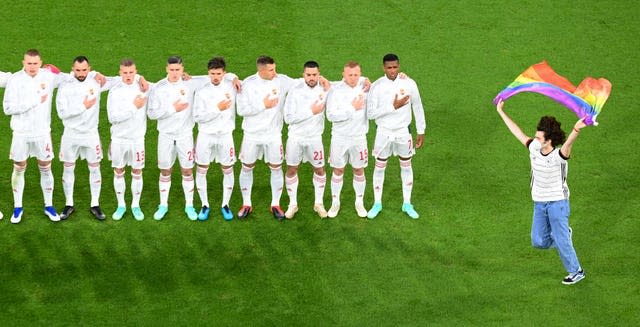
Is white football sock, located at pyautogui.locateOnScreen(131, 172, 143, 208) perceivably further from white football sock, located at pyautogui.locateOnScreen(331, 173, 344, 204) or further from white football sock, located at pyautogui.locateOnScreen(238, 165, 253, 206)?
white football sock, located at pyautogui.locateOnScreen(331, 173, 344, 204)

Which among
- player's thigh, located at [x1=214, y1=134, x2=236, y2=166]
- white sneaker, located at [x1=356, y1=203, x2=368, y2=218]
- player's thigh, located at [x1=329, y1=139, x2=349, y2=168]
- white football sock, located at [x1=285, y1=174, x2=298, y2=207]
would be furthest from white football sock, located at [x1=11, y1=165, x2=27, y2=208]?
white sneaker, located at [x1=356, y1=203, x2=368, y2=218]

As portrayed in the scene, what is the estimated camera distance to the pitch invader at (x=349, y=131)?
20.4m

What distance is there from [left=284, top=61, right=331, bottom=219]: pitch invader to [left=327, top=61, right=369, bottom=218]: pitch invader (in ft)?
0.51

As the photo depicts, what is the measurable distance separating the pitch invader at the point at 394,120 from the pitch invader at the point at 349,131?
0.18 meters

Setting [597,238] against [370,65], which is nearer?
[597,238]

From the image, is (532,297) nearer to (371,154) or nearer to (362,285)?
(362,285)

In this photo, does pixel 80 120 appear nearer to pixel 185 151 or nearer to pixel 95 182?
pixel 95 182

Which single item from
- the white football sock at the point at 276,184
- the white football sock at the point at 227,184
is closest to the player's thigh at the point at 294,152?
the white football sock at the point at 276,184

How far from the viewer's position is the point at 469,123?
2327cm

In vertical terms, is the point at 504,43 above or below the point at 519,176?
above

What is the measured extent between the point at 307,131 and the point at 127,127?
8.09 ft

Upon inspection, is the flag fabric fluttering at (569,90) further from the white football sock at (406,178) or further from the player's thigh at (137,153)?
the player's thigh at (137,153)

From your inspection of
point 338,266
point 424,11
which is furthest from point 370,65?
point 338,266

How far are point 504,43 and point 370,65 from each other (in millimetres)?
2374
